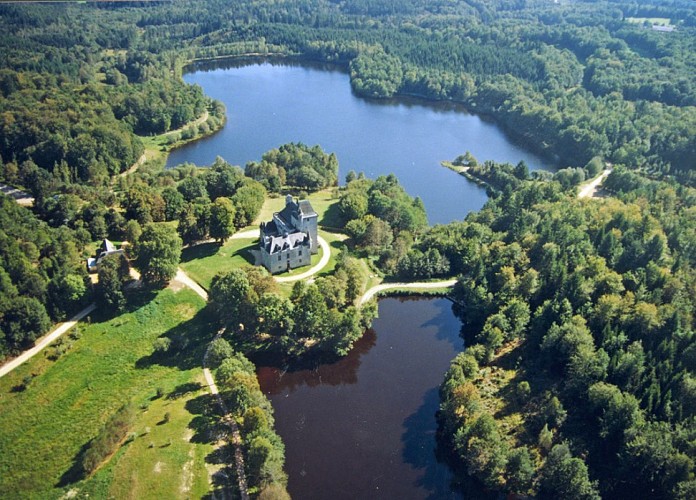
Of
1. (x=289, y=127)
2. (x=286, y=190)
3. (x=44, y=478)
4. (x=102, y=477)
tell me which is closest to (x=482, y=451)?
(x=102, y=477)

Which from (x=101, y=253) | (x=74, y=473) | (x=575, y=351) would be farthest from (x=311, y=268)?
(x=74, y=473)

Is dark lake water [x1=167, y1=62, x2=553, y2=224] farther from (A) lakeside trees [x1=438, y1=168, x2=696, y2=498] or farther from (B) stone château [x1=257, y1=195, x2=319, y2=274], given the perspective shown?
(B) stone château [x1=257, y1=195, x2=319, y2=274]

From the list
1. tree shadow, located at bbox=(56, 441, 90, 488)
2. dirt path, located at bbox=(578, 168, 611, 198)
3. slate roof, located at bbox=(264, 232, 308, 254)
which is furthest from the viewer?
dirt path, located at bbox=(578, 168, 611, 198)

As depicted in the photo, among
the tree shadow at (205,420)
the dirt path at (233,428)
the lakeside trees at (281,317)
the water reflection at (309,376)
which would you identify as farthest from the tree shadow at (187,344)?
the water reflection at (309,376)

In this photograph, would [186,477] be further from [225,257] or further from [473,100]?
[473,100]

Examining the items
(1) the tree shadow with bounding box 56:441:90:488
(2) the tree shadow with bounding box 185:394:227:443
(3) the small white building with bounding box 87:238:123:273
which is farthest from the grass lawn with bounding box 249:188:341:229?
(1) the tree shadow with bounding box 56:441:90:488

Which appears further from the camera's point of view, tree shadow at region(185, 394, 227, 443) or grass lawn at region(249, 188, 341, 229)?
grass lawn at region(249, 188, 341, 229)

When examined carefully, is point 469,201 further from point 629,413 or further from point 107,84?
point 107,84

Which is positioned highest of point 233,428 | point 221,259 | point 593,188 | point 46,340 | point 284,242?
point 284,242
